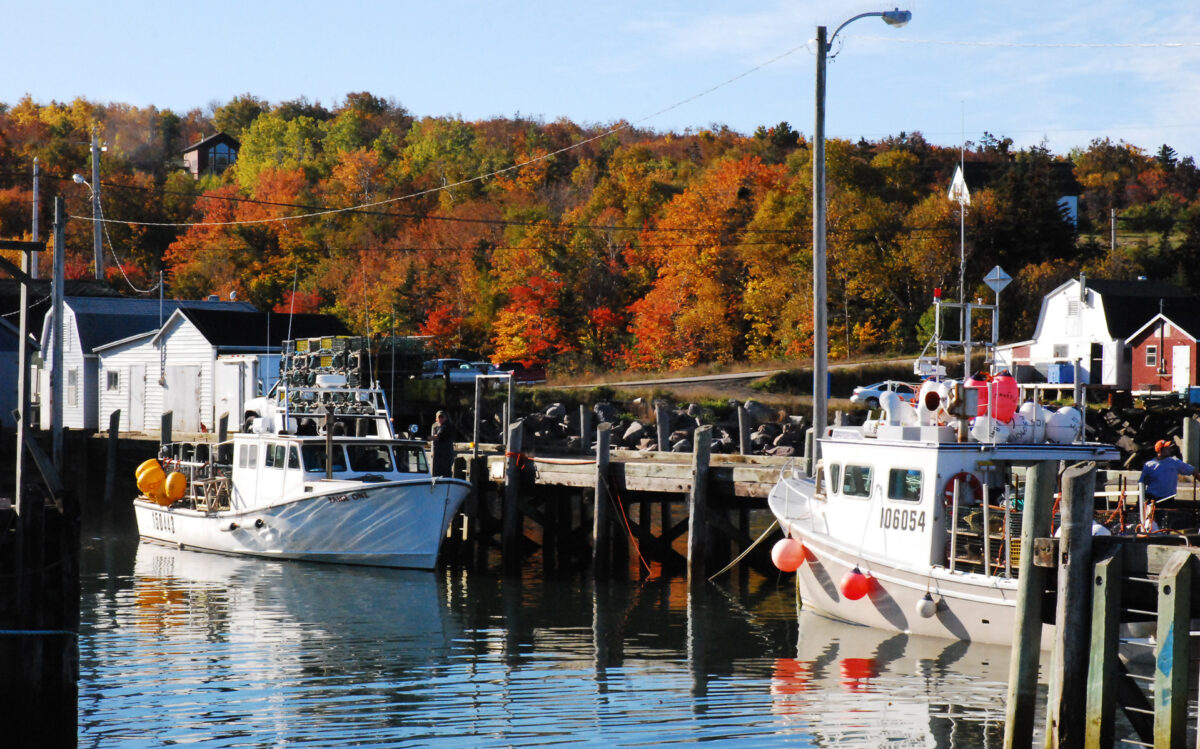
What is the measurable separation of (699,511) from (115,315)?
3160cm

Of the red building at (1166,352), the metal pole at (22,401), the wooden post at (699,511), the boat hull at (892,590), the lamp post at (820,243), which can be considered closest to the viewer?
the metal pole at (22,401)

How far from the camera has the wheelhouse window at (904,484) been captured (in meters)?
16.0

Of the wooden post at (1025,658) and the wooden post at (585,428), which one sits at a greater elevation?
the wooden post at (585,428)

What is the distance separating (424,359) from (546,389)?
5710 millimetres

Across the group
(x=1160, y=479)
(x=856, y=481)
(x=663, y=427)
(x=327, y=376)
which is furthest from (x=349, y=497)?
(x=1160, y=479)

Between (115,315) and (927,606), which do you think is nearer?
(927,606)

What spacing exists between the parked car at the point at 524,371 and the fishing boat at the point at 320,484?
2421 cm

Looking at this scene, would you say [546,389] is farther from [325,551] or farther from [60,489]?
[60,489]

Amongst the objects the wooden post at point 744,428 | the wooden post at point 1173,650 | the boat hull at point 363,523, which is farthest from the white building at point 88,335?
the wooden post at point 1173,650

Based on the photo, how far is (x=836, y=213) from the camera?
56781 mm

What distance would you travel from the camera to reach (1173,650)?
848cm

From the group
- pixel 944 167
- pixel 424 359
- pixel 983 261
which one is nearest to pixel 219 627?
pixel 424 359

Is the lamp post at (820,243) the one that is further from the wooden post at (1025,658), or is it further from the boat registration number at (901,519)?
the wooden post at (1025,658)

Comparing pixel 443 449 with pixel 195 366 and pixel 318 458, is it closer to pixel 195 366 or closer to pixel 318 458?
pixel 318 458
